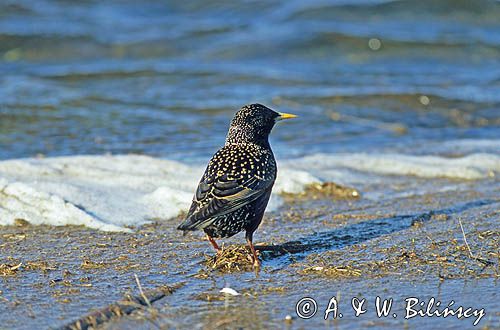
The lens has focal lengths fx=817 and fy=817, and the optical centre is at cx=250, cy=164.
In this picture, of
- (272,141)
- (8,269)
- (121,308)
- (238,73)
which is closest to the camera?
(121,308)

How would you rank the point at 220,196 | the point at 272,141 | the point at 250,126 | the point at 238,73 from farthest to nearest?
1. the point at 238,73
2. the point at 272,141
3. the point at 250,126
4. the point at 220,196

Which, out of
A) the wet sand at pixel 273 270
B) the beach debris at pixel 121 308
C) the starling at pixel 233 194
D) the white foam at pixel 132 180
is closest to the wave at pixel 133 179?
the white foam at pixel 132 180

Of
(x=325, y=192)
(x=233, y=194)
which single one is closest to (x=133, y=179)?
(x=325, y=192)

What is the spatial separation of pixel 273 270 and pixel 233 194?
54 centimetres

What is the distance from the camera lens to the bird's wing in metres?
4.93

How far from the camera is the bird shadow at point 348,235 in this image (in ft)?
17.9

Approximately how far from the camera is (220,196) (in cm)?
507

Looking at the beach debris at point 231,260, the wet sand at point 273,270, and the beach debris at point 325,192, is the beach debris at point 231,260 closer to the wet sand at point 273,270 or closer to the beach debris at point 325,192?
the wet sand at point 273,270

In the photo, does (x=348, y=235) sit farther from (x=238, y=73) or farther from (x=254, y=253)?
(x=238, y=73)

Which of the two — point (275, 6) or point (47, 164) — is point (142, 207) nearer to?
point (47, 164)

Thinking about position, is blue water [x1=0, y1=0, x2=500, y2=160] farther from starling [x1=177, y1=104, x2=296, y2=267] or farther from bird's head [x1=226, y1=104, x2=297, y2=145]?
starling [x1=177, y1=104, x2=296, y2=267]

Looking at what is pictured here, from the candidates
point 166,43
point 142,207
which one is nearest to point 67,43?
point 166,43

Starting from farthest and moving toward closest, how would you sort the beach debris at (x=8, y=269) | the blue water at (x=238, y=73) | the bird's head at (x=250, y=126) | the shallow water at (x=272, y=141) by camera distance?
the blue water at (x=238, y=73) < the bird's head at (x=250, y=126) < the beach debris at (x=8, y=269) < the shallow water at (x=272, y=141)

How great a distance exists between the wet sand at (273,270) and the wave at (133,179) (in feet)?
0.97
